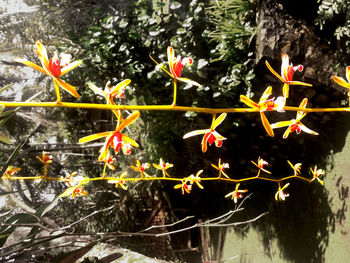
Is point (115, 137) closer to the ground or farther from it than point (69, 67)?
closer to the ground

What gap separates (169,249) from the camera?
3408 mm

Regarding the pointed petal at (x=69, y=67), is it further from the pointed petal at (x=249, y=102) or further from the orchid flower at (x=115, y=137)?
the pointed petal at (x=249, y=102)

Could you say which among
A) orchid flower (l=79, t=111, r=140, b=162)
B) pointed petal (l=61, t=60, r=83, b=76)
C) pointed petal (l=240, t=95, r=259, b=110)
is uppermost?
pointed petal (l=61, t=60, r=83, b=76)

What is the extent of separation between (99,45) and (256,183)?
1.65m

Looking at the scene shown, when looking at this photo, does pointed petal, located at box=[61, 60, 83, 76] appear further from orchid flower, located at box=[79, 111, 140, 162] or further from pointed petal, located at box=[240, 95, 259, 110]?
pointed petal, located at box=[240, 95, 259, 110]

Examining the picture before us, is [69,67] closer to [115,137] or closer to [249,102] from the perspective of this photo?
[115,137]

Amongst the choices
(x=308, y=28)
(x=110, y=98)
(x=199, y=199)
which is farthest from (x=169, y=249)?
(x=110, y=98)

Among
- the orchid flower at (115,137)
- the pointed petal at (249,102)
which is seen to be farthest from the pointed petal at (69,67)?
the pointed petal at (249,102)

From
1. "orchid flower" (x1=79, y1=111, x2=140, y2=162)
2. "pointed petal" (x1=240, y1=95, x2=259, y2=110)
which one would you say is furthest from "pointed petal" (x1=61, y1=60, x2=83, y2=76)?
"pointed petal" (x1=240, y1=95, x2=259, y2=110)

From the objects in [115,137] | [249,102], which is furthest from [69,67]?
[249,102]

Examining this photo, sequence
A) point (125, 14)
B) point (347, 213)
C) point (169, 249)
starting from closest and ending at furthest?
point (347, 213) → point (125, 14) → point (169, 249)

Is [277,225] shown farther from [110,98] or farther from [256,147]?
[110,98]

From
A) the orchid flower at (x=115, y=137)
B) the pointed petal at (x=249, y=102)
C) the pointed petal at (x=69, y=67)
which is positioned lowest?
the orchid flower at (x=115, y=137)

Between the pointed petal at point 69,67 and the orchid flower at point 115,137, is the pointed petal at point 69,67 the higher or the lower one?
the higher one
